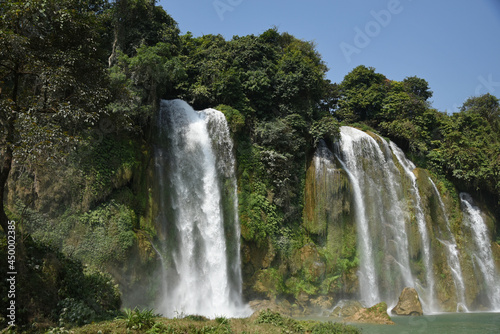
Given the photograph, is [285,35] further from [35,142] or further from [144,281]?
[35,142]

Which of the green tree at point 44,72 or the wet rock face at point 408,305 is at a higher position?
the green tree at point 44,72

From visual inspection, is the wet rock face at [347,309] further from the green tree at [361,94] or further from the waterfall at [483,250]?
the green tree at [361,94]

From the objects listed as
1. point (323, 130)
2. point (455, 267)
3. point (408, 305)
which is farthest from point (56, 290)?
point (455, 267)

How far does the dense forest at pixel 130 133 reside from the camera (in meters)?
8.02

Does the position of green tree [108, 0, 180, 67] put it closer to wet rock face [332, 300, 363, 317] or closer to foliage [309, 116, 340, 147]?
foliage [309, 116, 340, 147]

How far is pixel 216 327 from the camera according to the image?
823 cm

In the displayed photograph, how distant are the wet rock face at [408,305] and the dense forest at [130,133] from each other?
10.3 feet

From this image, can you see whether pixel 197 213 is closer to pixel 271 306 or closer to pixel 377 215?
pixel 271 306

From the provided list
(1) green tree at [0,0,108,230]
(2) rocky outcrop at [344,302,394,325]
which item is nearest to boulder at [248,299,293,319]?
(2) rocky outcrop at [344,302,394,325]

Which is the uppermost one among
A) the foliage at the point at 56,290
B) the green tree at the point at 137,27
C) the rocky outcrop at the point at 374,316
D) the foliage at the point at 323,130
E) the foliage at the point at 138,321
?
A: the green tree at the point at 137,27

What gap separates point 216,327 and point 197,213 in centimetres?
858

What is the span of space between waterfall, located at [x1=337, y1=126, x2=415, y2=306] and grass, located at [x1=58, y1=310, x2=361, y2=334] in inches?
396

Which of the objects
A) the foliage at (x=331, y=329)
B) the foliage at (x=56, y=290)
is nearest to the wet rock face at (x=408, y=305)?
the foliage at (x=331, y=329)

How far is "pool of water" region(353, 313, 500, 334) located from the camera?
1351 centimetres
